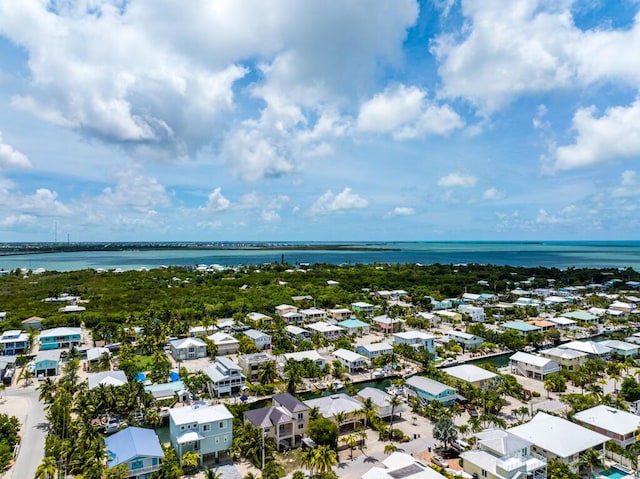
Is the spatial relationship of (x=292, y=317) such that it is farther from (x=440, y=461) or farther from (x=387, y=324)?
(x=440, y=461)

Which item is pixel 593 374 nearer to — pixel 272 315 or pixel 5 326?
pixel 272 315

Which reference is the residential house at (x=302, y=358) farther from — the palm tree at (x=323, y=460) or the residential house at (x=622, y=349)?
the residential house at (x=622, y=349)

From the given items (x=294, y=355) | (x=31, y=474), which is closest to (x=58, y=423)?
(x=31, y=474)

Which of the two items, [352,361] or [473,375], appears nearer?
[473,375]

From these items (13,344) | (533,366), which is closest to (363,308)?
(533,366)

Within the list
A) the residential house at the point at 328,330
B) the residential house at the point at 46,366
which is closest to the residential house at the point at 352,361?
the residential house at the point at 328,330

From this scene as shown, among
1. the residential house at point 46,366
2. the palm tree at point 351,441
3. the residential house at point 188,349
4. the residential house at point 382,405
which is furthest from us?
the residential house at point 188,349
